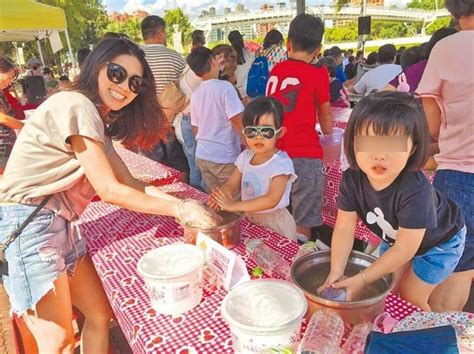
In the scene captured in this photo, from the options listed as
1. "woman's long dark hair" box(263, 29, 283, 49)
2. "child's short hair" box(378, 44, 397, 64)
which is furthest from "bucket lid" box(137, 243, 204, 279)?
"child's short hair" box(378, 44, 397, 64)

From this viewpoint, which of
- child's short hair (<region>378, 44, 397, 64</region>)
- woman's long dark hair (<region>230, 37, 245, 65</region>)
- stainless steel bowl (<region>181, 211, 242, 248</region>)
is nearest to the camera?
stainless steel bowl (<region>181, 211, 242, 248</region>)

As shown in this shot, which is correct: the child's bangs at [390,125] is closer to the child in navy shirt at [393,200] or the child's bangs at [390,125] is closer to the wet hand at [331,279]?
the child in navy shirt at [393,200]

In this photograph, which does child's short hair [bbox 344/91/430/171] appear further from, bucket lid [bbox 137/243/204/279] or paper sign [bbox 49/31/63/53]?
paper sign [bbox 49/31/63/53]

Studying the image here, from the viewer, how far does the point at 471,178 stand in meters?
1.71

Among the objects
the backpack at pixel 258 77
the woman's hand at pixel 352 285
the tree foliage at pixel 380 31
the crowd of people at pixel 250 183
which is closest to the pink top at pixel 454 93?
the crowd of people at pixel 250 183

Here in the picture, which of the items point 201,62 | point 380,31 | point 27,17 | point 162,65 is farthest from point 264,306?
point 380,31

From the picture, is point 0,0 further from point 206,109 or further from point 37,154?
point 37,154

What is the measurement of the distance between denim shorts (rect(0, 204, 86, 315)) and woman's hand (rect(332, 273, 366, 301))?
1.06 meters

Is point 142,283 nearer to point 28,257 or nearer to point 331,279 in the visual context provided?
point 28,257

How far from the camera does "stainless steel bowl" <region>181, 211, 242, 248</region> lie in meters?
1.50

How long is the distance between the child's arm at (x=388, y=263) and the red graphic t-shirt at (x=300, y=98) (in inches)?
58.0

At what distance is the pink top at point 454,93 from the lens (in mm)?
1594

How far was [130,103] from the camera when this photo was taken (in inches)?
70.7

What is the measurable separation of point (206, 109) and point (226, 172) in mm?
529
